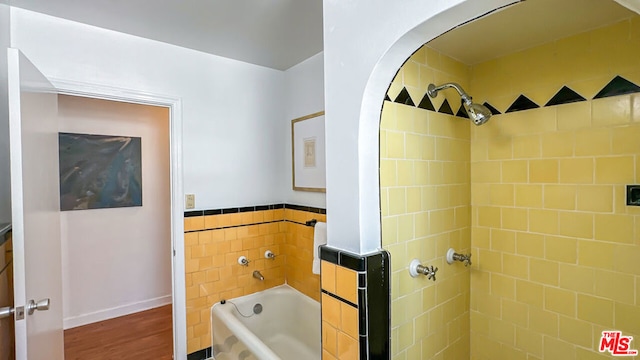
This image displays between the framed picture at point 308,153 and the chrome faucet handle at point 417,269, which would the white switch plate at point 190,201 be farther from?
the chrome faucet handle at point 417,269

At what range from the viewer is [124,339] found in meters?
2.63

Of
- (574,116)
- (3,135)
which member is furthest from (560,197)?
(3,135)

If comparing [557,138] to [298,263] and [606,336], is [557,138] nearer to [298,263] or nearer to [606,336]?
[606,336]

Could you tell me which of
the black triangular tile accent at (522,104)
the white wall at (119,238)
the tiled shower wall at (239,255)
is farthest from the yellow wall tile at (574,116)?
the white wall at (119,238)

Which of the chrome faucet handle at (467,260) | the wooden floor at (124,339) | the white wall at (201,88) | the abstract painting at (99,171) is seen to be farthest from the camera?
the abstract painting at (99,171)

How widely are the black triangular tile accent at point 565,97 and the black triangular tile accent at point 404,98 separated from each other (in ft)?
2.39

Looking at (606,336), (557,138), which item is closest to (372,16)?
(557,138)

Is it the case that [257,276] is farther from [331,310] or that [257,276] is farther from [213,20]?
[213,20]

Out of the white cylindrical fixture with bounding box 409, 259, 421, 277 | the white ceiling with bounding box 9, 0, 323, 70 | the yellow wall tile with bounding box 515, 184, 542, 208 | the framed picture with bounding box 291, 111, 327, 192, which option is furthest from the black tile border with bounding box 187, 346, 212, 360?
the yellow wall tile with bounding box 515, 184, 542, 208

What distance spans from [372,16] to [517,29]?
801mm

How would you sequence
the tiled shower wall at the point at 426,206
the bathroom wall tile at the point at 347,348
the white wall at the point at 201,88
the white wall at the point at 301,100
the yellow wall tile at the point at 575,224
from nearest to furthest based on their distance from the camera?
the bathroom wall tile at the point at 347,348 → the tiled shower wall at the point at 426,206 → the yellow wall tile at the point at 575,224 → the white wall at the point at 201,88 → the white wall at the point at 301,100

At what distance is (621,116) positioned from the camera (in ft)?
4.18

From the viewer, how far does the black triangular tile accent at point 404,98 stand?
129cm

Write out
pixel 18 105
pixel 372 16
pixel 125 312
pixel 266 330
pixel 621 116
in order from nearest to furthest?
pixel 372 16
pixel 18 105
pixel 621 116
pixel 266 330
pixel 125 312
